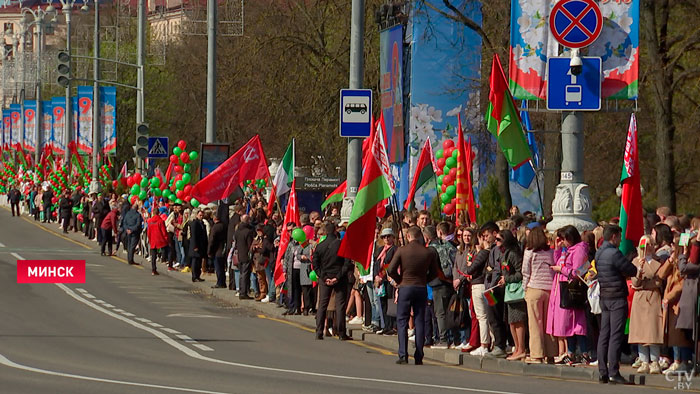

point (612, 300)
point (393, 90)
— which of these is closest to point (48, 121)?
point (393, 90)

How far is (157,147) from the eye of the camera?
1711 inches

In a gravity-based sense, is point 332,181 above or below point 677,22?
below

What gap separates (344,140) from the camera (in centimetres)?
4825

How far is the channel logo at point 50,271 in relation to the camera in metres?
33.6

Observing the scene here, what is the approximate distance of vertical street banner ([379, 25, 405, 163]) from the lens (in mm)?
35844

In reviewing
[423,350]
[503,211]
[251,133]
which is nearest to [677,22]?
[503,211]

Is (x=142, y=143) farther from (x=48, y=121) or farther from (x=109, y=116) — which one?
(x=48, y=121)

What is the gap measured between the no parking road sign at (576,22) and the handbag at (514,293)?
3.16 m

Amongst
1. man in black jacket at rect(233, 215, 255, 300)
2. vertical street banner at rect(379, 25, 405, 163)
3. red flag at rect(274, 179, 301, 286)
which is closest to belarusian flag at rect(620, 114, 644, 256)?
red flag at rect(274, 179, 301, 286)

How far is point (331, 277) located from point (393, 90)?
15.4 m

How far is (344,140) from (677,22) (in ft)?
47.9

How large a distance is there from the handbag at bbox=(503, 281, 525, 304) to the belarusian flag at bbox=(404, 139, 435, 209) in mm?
7201

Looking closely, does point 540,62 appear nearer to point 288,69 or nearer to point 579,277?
point 579,277

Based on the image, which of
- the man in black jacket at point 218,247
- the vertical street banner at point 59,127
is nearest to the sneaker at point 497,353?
the man in black jacket at point 218,247
